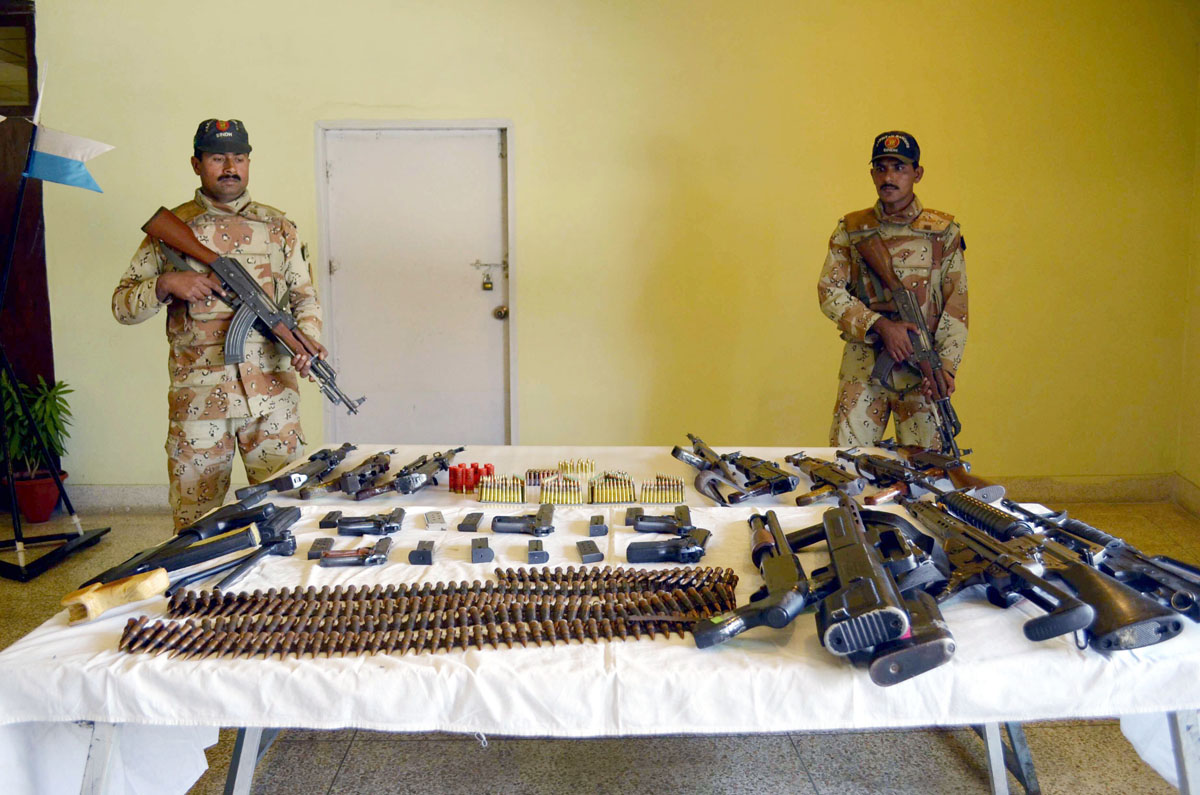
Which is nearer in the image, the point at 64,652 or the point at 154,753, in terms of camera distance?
the point at 64,652

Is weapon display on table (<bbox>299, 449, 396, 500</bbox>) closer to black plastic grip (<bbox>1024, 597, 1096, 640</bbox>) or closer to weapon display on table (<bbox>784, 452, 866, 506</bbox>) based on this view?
weapon display on table (<bbox>784, 452, 866, 506</bbox>)

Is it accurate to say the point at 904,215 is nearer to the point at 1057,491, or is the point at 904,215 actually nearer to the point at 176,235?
the point at 1057,491

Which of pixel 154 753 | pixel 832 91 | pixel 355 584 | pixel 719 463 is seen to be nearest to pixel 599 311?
pixel 832 91

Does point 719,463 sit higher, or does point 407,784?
point 719,463

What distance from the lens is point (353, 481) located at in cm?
237

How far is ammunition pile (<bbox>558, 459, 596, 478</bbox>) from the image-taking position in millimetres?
2715

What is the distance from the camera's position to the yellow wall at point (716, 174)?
454 centimetres

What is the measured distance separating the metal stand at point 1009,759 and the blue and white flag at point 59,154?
4019mm

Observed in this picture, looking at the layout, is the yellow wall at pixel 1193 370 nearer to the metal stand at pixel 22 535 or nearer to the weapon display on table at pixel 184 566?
the weapon display on table at pixel 184 566

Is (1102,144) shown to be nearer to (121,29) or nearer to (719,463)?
(719,463)

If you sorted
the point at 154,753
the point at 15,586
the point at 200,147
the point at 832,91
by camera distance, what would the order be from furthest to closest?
1. the point at 832,91
2. the point at 15,586
3. the point at 200,147
4. the point at 154,753

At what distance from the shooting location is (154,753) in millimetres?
1573

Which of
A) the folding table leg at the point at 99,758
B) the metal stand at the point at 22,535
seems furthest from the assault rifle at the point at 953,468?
the metal stand at the point at 22,535

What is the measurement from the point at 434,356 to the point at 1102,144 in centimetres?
393
